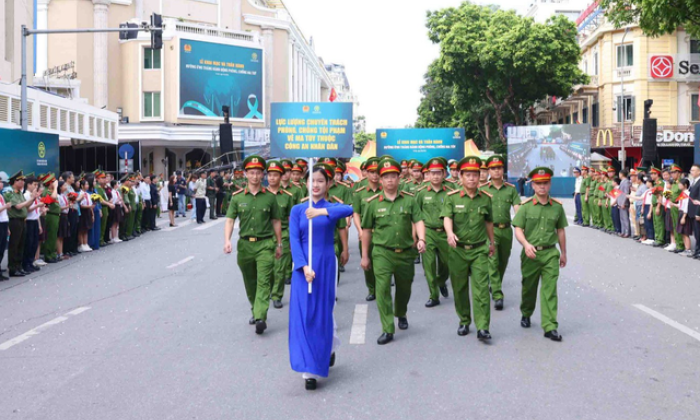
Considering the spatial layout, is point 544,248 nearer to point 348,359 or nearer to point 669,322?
point 669,322

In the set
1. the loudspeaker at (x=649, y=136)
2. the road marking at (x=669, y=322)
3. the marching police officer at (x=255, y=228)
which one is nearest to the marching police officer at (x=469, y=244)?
the marching police officer at (x=255, y=228)

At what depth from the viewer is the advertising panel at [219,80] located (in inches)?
1981

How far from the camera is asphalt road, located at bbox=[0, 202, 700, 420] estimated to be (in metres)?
5.09

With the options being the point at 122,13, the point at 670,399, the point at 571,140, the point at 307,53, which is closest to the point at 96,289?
the point at 670,399

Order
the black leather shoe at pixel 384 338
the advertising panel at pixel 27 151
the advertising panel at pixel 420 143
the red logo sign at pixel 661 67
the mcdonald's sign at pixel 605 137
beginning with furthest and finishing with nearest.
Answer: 1. the mcdonald's sign at pixel 605 137
2. the red logo sign at pixel 661 67
3. the advertising panel at pixel 420 143
4. the advertising panel at pixel 27 151
5. the black leather shoe at pixel 384 338

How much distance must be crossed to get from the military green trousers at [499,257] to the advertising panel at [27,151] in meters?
12.4

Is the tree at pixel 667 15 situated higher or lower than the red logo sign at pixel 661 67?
lower

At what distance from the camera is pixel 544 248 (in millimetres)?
7363

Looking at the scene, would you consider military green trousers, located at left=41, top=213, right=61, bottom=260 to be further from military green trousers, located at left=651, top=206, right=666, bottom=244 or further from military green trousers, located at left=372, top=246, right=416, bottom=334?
military green trousers, located at left=651, top=206, right=666, bottom=244

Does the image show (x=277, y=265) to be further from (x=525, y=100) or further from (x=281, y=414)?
(x=525, y=100)

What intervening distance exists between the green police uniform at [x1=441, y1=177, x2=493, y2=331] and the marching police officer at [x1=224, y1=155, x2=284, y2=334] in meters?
1.87

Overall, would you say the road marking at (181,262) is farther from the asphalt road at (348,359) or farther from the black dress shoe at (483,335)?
the black dress shoe at (483,335)

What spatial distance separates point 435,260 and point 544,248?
2.19m

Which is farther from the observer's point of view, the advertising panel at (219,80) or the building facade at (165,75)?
the advertising panel at (219,80)
